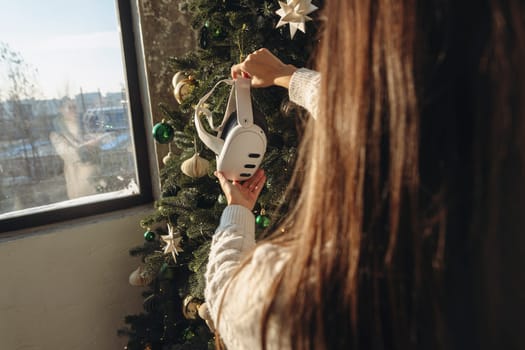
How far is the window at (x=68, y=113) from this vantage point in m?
1.37

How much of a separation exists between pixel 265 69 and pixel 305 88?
0.12 m

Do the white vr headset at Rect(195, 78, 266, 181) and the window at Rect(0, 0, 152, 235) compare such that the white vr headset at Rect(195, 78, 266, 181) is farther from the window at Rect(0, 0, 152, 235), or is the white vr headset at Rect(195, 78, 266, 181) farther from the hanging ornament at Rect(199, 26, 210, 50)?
the window at Rect(0, 0, 152, 235)

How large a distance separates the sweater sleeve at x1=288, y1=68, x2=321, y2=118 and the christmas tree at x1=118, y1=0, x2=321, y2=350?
0.11m

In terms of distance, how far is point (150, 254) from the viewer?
1407 millimetres

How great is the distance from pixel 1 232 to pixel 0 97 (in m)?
0.46


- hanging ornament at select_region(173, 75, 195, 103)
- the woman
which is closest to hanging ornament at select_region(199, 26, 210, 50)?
hanging ornament at select_region(173, 75, 195, 103)

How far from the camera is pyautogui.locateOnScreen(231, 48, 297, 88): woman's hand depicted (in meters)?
0.79

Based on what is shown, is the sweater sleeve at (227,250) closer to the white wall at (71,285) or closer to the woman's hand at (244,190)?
the woman's hand at (244,190)

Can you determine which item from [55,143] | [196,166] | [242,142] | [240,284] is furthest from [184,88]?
[240,284]

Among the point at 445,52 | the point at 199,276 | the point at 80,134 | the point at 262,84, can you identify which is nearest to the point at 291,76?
the point at 262,84

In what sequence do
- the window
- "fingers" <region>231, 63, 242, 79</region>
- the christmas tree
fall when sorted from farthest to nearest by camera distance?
the window
the christmas tree
"fingers" <region>231, 63, 242, 79</region>

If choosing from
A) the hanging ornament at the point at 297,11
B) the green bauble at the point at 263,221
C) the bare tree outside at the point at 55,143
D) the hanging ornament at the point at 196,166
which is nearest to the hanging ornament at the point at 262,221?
the green bauble at the point at 263,221

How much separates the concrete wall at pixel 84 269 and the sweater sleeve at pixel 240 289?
103cm

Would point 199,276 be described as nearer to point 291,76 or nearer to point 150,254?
point 150,254
